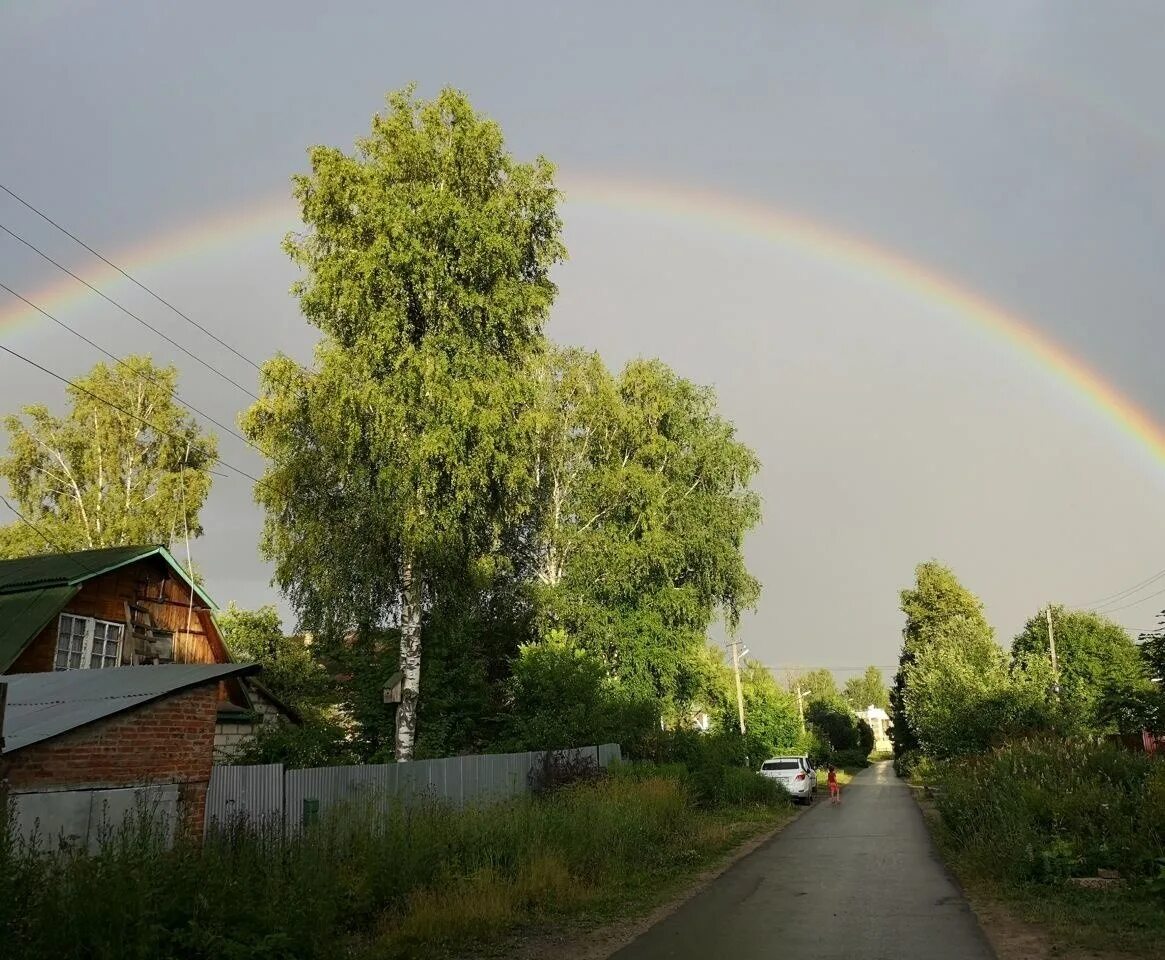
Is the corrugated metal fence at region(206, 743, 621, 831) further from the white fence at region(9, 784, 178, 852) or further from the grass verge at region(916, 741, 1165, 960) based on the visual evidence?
the grass verge at region(916, 741, 1165, 960)

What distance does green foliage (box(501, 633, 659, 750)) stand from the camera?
23469mm

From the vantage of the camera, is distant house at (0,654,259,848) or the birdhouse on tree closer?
distant house at (0,654,259,848)

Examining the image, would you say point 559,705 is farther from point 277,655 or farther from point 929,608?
point 929,608

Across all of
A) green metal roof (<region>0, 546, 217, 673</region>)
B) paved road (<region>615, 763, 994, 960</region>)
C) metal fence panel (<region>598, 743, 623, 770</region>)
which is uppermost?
green metal roof (<region>0, 546, 217, 673</region>)

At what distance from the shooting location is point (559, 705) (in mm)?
24625

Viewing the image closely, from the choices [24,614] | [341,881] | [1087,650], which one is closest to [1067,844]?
[341,881]

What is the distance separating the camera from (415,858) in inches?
412

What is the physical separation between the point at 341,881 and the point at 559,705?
15707 millimetres

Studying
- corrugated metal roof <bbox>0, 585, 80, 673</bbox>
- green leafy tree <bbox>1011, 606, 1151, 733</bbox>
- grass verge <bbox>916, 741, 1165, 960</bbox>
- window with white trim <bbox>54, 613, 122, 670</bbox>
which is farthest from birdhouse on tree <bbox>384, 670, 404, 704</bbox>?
green leafy tree <bbox>1011, 606, 1151, 733</bbox>

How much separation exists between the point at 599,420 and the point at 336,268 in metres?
15.0

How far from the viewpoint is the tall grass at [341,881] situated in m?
6.12

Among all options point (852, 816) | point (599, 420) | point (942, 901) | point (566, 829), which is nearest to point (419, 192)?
point (599, 420)

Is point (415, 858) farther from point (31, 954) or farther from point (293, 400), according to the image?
point (293, 400)

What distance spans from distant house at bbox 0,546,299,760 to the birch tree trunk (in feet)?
13.1
